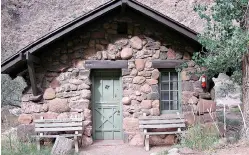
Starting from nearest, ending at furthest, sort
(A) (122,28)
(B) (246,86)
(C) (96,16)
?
(B) (246,86)
(C) (96,16)
(A) (122,28)

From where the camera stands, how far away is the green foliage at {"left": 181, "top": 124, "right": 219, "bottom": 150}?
6.71 meters

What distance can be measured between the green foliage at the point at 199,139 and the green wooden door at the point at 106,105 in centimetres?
236

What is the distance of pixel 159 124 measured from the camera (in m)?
8.46

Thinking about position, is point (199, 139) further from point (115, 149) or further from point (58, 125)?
point (58, 125)

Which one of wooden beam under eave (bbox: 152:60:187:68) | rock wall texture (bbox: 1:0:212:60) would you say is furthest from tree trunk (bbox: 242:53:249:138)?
rock wall texture (bbox: 1:0:212:60)

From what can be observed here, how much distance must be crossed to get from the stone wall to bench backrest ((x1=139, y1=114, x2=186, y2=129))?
27 cm

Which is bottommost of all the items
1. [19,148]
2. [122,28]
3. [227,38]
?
[19,148]

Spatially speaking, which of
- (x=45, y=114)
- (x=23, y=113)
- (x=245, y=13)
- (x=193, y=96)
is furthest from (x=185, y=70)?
(x=23, y=113)

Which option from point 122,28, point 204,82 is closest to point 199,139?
point 204,82

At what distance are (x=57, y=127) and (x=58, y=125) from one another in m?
0.06

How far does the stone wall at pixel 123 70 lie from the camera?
28.7ft

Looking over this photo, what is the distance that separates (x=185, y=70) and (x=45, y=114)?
4206mm

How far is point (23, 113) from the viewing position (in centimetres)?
869

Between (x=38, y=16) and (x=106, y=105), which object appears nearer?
(x=106, y=105)
